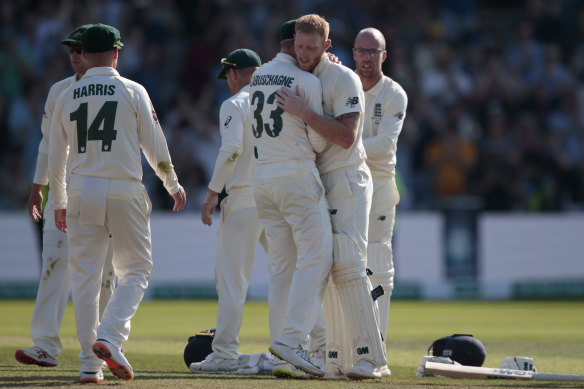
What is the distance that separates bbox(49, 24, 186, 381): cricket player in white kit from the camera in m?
6.52

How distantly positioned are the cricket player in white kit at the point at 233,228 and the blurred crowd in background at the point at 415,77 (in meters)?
9.57

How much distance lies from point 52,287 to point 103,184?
1577 mm

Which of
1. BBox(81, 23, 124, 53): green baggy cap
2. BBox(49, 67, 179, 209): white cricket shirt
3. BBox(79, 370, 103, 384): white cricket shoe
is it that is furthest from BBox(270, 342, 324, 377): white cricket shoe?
BBox(81, 23, 124, 53): green baggy cap

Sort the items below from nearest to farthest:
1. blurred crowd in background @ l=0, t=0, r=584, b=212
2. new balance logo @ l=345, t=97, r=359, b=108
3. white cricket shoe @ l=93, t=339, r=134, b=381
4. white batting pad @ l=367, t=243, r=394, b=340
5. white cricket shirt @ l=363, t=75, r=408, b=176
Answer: white cricket shoe @ l=93, t=339, r=134, b=381
new balance logo @ l=345, t=97, r=359, b=108
white batting pad @ l=367, t=243, r=394, b=340
white cricket shirt @ l=363, t=75, r=408, b=176
blurred crowd in background @ l=0, t=0, r=584, b=212

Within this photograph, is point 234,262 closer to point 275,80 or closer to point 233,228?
point 233,228

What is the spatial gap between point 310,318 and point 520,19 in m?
16.3

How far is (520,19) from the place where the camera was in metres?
21.4

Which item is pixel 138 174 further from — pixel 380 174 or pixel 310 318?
pixel 380 174

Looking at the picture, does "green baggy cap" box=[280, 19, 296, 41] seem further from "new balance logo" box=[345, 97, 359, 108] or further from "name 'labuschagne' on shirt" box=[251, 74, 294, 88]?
"new balance logo" box=[345, 97, 359, 108]

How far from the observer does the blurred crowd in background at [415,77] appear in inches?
691

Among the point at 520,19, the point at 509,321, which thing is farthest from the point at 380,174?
the point at 520,19

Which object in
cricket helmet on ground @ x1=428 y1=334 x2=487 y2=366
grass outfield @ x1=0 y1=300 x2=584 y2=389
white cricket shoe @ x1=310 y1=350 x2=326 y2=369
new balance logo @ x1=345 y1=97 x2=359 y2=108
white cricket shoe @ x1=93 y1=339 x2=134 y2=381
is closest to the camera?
white cricket shoe @ x1=93 y1=339 x2=134 y2=381

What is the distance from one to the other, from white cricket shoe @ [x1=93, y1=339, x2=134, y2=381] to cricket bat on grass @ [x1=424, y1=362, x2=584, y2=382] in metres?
2.20

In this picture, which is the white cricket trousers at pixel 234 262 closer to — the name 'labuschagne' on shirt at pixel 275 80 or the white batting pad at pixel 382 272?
the white batting pad at pixel 382 272
